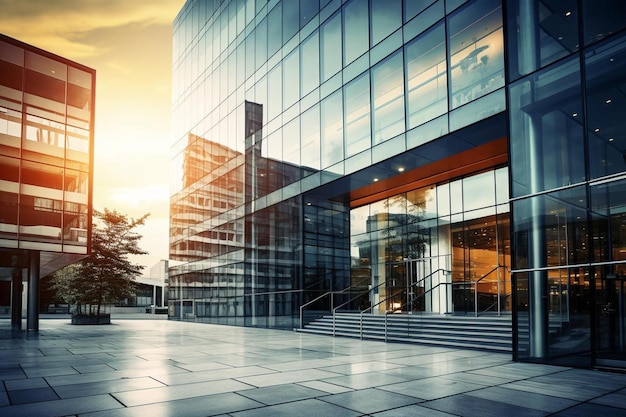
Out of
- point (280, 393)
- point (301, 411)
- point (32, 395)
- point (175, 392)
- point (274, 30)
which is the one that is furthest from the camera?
point (274, 30)

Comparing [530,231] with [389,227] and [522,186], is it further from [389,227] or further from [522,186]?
[389,227]

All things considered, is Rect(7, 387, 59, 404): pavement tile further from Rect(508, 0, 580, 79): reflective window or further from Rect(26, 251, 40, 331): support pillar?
Rect(26, 251, 40, 331): support pillar

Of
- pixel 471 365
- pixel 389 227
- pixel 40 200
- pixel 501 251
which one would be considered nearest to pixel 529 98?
pixel 471 365

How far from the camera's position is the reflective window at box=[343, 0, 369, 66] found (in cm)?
2091

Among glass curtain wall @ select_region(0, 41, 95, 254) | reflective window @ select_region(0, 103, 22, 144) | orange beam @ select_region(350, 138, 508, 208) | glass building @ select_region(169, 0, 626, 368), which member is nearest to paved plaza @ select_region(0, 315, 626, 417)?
glass building @ select_region(169, 0, 626, 368)

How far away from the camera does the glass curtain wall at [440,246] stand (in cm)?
1992

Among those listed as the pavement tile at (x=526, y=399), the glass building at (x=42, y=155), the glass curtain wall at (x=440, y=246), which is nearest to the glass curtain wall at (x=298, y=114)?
the glass curtain wall at (x=440, y=246)

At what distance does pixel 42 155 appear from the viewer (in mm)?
24016

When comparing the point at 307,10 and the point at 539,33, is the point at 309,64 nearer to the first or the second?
the point at 307,10

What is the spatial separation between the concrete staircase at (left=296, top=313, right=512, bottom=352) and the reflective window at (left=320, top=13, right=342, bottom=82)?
11.0 metres

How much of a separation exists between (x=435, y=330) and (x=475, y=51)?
9119 mm

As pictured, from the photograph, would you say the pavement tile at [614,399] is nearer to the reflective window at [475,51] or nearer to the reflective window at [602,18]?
the reflective window at [602,18]

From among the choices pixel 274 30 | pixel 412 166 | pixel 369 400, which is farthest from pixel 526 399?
pixel 274 30

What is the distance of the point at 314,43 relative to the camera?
2431cm
